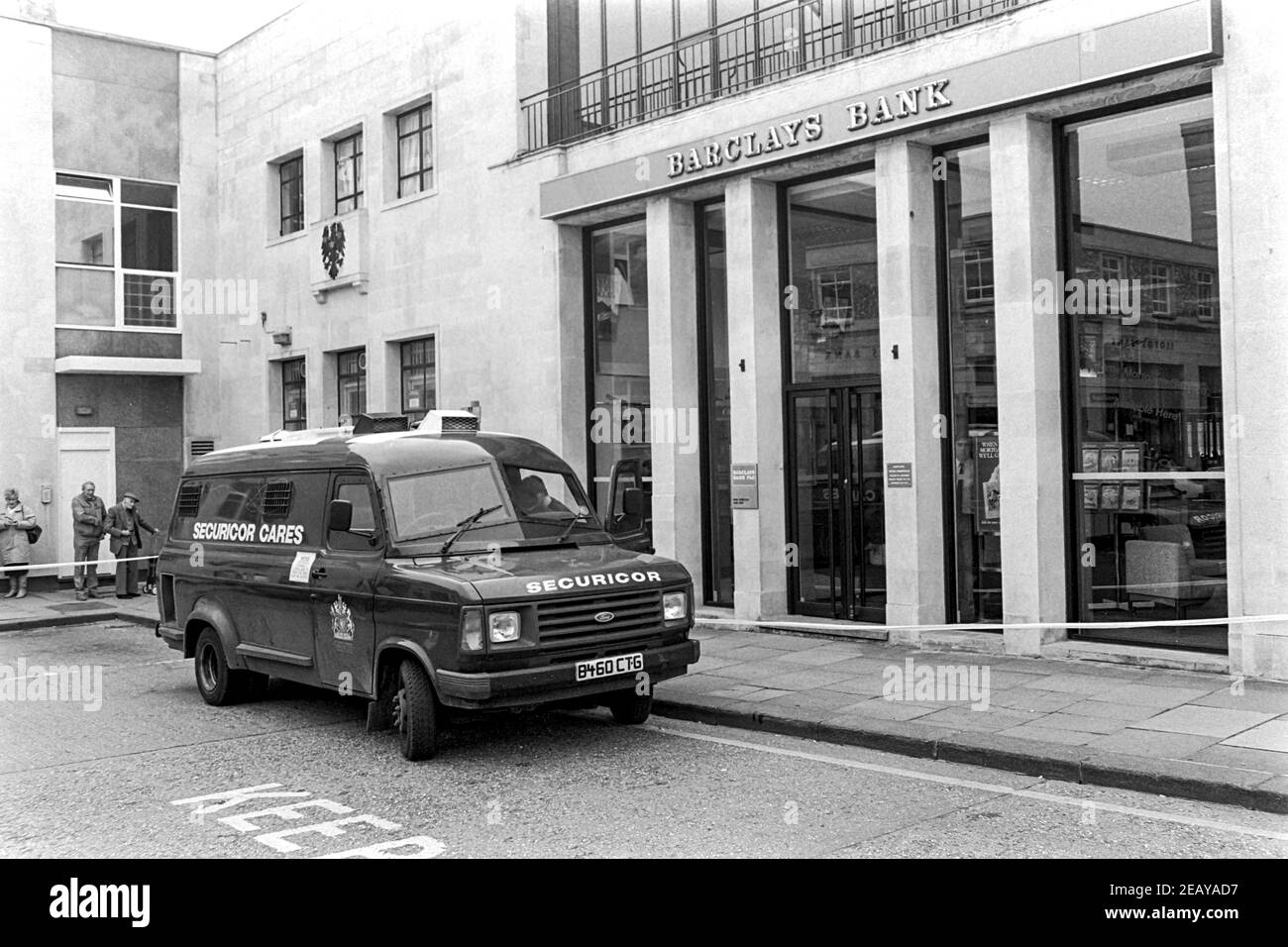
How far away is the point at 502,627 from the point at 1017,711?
12.5 feet

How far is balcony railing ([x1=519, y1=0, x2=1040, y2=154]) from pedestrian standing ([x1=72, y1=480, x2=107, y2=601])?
9.15 m

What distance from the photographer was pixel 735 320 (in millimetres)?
14125

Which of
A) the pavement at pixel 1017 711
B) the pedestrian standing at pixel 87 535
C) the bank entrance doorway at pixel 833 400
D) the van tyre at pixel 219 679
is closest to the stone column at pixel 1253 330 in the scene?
the pavement at pixel 1017 711

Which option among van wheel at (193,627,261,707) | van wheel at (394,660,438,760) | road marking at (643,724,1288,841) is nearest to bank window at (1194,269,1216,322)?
road marking at (643,724,1288,841)

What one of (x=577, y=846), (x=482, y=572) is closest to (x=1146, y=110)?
(x=482, y=572)

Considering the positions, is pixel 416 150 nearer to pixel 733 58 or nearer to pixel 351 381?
pixel 351 381

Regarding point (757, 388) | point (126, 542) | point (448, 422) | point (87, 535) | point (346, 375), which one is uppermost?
point (346, 375)

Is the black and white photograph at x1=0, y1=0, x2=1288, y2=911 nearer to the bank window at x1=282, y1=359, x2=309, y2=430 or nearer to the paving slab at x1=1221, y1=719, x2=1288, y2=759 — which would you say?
the paving slab at x1=1221, y1=719, x2=1288, y2=759

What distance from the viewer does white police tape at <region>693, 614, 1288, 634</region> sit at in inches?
376

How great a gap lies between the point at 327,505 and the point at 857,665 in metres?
4.92

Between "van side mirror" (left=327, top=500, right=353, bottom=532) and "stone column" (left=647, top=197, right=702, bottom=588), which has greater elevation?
"stone column" (left=647, top=197, right=702, bottom=588)

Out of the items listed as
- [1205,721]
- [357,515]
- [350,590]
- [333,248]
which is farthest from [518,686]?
[333,248]

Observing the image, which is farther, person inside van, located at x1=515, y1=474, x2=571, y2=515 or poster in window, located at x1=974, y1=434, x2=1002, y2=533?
poster in window, located at x1=974, y1=434, x2=1002, y2=533

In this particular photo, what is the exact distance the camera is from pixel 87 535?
1958 centimetres
